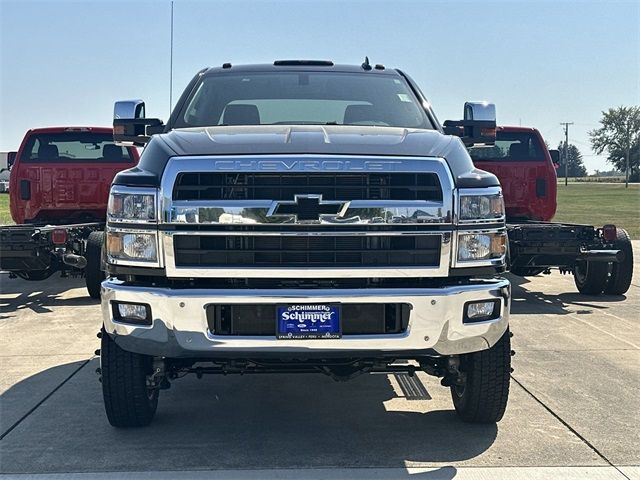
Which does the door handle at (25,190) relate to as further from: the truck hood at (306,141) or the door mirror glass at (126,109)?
the truck hood at (306,141)

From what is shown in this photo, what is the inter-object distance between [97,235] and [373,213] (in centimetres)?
595

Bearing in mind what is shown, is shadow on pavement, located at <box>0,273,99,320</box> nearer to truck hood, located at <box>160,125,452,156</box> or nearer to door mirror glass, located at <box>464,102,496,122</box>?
truck hood, located at <box>160,125,452,156</box>

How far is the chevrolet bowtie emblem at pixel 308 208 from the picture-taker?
3771mm

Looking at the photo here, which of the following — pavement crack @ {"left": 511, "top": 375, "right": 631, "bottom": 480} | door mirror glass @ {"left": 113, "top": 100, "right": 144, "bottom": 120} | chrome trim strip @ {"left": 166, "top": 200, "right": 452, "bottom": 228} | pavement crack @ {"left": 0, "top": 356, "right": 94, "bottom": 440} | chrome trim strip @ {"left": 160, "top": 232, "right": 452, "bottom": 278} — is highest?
door mirror glass @ {"left": 113, "top": 100, "right": 144, "bottom": 120}

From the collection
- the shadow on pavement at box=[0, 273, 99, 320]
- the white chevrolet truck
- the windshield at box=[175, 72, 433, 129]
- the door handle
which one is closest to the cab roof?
the windshield at box=[175, 72, 433, 129]

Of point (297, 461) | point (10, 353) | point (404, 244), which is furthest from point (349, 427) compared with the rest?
point (10, 353)

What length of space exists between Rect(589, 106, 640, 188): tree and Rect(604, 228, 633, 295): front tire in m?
105

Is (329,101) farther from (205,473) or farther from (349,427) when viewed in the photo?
(205,473)

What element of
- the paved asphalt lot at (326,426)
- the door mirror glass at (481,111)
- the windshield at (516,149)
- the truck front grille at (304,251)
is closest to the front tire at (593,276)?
the windshield at (516,149)

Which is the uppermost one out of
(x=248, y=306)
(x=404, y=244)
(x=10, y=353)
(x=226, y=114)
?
(x=226, y=114)

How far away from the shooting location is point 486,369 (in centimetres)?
427

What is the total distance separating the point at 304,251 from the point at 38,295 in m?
6.85

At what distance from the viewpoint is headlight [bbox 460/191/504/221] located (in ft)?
12.7

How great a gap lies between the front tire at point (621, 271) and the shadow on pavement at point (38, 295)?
6164 mm
